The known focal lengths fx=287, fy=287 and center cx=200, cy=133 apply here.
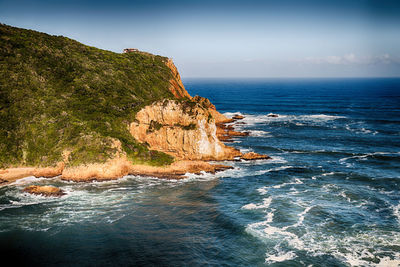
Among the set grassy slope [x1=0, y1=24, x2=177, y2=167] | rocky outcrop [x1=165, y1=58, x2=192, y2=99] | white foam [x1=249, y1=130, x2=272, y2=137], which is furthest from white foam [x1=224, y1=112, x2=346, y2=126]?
grassy slope [x1=0, y1=24, x2=177, y2=167]

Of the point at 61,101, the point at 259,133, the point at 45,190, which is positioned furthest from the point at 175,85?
the point at 45,190

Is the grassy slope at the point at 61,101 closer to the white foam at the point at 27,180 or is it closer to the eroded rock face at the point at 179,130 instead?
the white foam at the point at 27,180

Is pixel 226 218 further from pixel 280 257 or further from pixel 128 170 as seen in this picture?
pixel 128 170

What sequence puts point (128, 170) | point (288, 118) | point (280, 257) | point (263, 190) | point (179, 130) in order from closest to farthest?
point (280, 257) → point (263, 190) → point (128, 170) → point (179, 130) → point (288, 118)

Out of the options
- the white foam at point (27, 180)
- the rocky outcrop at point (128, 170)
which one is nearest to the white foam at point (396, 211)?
the rocky outcrop at point (128, 170)

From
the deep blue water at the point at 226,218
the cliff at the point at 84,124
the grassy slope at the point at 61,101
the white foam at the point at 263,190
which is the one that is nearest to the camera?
the deep blue water at the point at 226,218

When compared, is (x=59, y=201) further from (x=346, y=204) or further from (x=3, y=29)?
(x=3, y=29)

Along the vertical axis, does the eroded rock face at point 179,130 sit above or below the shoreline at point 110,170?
above

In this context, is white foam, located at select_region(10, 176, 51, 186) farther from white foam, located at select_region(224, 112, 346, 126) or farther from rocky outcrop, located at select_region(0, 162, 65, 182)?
white foam, located at select_region(224, 112, 346, 126)
